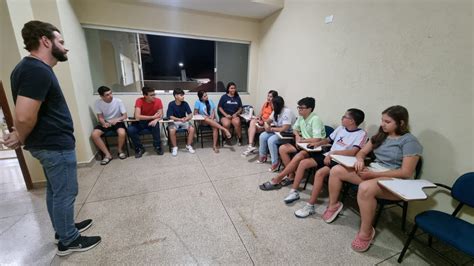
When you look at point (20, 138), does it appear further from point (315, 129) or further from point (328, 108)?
point (328, 108)

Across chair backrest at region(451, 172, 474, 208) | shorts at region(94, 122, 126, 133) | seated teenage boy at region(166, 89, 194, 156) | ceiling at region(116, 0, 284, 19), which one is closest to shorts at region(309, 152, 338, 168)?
chair backrest at region(451, 172, 474, 208)

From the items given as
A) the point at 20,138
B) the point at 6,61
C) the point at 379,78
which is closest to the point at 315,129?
the point at 379,78

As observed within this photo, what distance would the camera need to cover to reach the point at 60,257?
152cm

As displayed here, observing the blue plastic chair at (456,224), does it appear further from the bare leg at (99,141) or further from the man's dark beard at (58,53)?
the bare leg at (99,141)

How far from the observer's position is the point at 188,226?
6.10 feet

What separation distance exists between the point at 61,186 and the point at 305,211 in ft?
7.00

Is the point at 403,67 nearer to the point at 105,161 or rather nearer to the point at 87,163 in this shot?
the point at 105,161

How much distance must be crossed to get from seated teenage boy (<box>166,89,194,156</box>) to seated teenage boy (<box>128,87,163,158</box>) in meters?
0.22

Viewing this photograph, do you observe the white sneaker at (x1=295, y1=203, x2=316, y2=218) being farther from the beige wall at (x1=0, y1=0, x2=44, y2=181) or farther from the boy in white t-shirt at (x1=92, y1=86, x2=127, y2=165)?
the beige wall at (x1=0, y1=0, x2=44, y2=181)

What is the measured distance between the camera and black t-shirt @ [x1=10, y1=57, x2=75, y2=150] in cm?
113

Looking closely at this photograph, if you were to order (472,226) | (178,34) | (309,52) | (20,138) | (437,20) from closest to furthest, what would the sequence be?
(20,138), (472,226), (437,20), (309,52), (178,34)

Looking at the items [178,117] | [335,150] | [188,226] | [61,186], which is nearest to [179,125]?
[178,117]

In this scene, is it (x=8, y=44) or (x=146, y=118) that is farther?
(x=146, y=118)

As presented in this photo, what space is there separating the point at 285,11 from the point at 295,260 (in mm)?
3862
